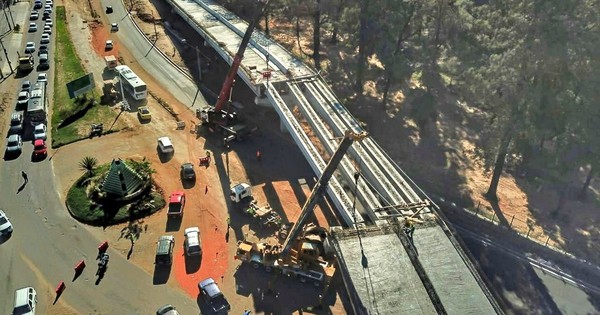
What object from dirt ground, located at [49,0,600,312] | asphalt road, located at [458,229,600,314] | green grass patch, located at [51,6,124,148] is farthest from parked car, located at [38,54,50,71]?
asphalt road, located at [458,229,600,314]

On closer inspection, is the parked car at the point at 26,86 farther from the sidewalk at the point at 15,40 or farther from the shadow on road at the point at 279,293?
the shadow on road at the point at 279,293

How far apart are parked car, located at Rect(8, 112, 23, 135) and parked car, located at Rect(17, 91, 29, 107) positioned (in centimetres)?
475

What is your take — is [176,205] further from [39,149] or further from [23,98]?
[23,98]

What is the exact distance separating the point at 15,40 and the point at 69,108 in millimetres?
36348

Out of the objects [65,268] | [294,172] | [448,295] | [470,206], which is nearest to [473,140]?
[470,206]

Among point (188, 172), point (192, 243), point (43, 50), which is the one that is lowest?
point (192, 243)

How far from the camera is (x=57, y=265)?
49875mm

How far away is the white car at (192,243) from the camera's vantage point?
5141 centimetres

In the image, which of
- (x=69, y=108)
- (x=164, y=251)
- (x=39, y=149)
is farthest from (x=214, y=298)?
(x=69, y=108)

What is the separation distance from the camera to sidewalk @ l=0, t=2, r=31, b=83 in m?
89.1

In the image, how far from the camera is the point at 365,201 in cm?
5119

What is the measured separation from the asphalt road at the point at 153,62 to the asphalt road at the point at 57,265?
3074 cm

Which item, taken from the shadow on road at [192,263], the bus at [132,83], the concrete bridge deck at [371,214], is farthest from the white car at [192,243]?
the bus at [132,83]

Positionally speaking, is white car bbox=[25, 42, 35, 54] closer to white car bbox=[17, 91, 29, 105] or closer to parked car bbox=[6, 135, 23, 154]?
white car bbox=[17, 91, 29, 105]
